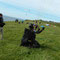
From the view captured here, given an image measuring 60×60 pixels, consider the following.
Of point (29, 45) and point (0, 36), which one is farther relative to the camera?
point (0, 36)

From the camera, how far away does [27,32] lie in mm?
6992

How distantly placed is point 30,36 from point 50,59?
2.38m

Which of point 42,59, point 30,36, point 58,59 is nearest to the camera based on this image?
point 42,59

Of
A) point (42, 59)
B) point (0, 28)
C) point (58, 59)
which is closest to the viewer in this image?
point (42, 59)

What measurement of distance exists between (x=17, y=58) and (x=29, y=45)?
89.3 inches

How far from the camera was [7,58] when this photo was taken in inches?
189

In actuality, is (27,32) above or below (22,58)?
above

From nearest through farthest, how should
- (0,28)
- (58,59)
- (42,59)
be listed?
(42,59) → (58,59) → (0,28)

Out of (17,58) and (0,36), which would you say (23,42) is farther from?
(0,36)

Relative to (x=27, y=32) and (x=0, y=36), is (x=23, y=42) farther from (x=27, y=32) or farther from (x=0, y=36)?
(x=0, y=36)

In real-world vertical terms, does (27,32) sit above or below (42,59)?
above

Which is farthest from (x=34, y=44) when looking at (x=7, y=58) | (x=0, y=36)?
(x=0, y=36)

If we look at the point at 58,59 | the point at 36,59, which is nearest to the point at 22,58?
the point at 36,59

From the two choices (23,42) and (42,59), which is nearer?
(42,59)
